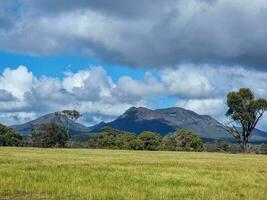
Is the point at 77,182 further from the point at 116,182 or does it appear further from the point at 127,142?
the point at 127,142

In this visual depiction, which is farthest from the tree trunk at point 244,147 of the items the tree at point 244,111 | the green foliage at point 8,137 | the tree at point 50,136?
the green foliage at point 8,137

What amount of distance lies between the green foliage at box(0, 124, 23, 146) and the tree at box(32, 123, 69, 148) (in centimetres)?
407

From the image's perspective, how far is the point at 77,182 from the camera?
2656 centimetres

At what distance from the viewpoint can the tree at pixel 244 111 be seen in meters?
114

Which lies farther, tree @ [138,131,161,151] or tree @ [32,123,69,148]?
tree @ [32,123,69,148]

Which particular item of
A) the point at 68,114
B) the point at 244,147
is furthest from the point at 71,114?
the point at 244,147

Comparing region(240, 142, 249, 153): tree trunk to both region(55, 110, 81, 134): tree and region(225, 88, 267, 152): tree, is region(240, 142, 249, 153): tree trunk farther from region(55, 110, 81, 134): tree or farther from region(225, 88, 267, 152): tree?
region(55, 110, 81, 134): tree

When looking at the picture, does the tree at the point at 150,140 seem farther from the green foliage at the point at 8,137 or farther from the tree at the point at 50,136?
the green foliage at the point at 8,137

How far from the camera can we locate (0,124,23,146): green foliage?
461ft

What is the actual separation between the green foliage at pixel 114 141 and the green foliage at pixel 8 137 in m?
18.1

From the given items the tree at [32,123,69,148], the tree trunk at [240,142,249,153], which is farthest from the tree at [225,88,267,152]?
the tree at [32,123,69,148]

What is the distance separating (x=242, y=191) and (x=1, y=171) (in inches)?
513

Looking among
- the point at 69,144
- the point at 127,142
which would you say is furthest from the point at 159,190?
the point at 69,144

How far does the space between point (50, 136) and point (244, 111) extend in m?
52.2
